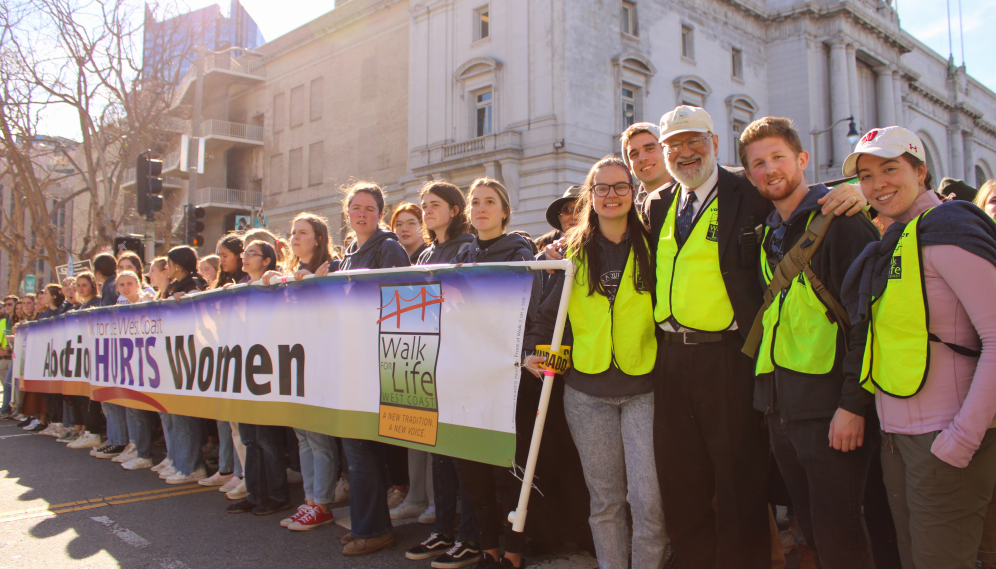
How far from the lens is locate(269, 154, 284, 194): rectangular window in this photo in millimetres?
35469

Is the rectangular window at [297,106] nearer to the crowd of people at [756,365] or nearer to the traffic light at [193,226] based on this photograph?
the traffic light at [193,226]

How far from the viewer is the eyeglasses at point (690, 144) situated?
2943 millimetres

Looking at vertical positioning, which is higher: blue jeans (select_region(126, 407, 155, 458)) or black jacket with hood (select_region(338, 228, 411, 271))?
black jacket with hood (select_region(338, 228, 411, 271))

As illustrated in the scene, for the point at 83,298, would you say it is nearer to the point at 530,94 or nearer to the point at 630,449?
the point at 630,449

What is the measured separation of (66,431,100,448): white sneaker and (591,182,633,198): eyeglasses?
7.68 metres

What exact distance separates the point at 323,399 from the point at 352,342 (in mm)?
479

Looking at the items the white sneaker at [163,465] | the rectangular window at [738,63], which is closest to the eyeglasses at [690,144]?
the white sneaker at [163,465]

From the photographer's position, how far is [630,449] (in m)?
2.95

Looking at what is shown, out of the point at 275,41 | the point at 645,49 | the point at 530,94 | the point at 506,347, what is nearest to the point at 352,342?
the point at 506,347

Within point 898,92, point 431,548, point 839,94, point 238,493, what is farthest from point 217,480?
point 898,92

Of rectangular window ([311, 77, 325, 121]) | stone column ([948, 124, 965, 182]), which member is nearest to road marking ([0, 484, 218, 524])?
rectangular window ([311, 77, 325, 121])

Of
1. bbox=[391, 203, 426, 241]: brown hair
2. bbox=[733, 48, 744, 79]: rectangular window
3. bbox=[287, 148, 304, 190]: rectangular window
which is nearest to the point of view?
bbox=[391, 203, 426, 241]: brown hair

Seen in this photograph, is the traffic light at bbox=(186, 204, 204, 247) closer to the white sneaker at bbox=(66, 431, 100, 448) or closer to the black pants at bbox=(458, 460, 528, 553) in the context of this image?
the white sneaker at bbox=(66, 431, 100, 448)

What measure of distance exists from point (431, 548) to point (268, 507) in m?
1.70
